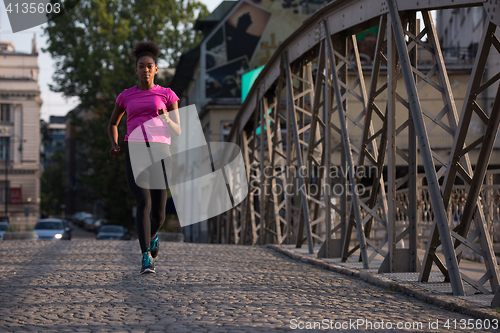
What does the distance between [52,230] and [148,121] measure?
2805cm

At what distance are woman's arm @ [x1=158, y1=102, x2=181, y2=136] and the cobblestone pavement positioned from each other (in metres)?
1.43

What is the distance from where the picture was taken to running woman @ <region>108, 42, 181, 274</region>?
6535 mm

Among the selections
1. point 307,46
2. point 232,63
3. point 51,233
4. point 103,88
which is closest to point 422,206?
point 307,46

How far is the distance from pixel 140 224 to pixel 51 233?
27.1 meters

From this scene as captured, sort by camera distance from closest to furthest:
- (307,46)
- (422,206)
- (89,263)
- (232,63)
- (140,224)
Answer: (140,224) → (89,263) → (307,46) → (422,206) → (232,63)

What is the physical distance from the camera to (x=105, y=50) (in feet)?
159

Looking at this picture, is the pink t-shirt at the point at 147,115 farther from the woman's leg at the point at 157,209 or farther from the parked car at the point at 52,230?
the parked car at the point at 52,230

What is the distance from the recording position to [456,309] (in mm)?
5344

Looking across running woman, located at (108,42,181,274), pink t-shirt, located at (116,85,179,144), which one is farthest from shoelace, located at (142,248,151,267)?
pink t-shirt, located at (116,85,179,144)

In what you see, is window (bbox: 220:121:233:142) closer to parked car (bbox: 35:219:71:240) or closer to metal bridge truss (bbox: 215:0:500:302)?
parked car (bbox: 35:219:71:240)

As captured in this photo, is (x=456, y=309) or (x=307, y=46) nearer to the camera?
(x=456, y=309)

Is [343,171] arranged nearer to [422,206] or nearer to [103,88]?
[422,206]

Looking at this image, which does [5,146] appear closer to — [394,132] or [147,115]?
[394,132]

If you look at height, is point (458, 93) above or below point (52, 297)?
above
